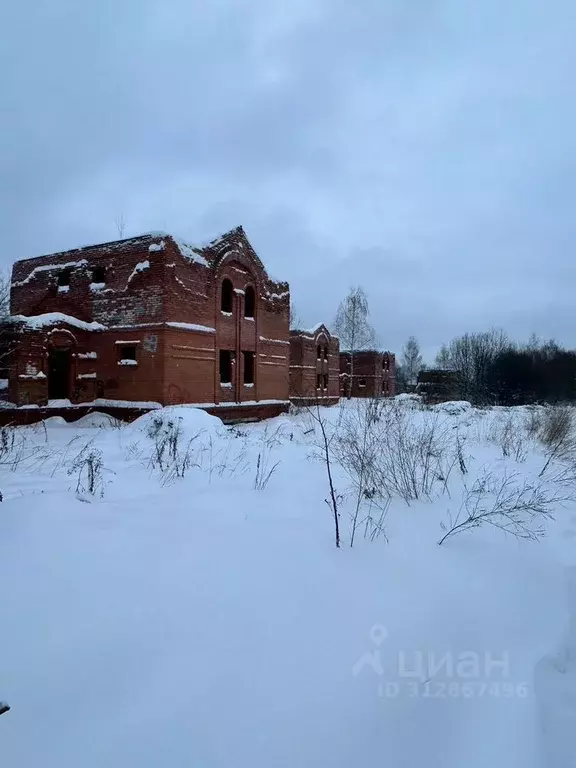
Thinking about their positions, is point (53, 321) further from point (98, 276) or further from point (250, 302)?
point (250, 302)

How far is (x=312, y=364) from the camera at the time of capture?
28.5 metres

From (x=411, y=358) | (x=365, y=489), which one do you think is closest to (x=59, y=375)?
(x=365, y=489)

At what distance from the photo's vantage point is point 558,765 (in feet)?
6.15

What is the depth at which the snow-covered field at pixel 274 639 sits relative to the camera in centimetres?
183

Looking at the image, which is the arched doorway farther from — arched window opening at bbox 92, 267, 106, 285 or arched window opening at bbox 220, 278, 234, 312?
arched window opening at bbox 220, 278, 234, 312

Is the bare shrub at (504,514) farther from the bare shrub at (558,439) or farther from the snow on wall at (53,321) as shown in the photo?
the snow on wall at (53,321)

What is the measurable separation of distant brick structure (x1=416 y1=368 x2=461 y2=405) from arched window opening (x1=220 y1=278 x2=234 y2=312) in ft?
54.5

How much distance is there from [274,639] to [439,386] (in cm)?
3708

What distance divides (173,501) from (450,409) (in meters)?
18.9

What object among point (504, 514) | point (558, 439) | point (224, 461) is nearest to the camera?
point (504, 514)

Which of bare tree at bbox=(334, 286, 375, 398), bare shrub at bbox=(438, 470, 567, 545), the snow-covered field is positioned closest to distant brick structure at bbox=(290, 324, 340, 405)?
bare tree at bbox=(334, 286, 375, 398)

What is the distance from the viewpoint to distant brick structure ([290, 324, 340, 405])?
2781 centimetres

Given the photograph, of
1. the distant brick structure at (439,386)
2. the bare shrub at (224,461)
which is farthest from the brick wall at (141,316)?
the distant brick structure at (439,386)

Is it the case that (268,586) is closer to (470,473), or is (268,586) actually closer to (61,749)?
(61,749)
